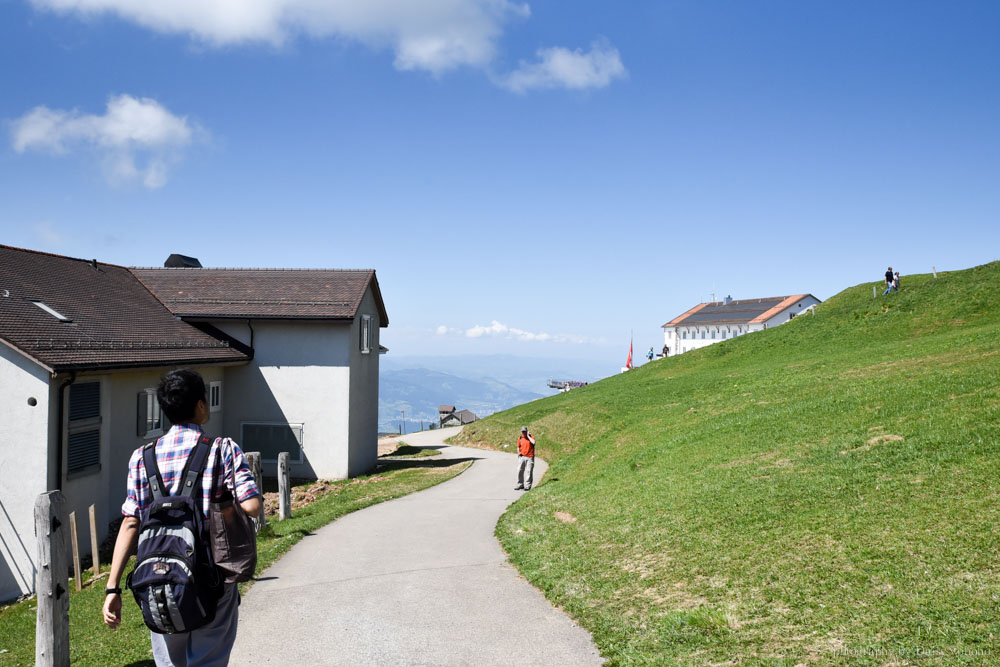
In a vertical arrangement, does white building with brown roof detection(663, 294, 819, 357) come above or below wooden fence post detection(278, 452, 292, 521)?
above

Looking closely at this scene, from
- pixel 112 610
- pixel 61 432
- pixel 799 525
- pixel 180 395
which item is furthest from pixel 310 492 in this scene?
pixel 180 395

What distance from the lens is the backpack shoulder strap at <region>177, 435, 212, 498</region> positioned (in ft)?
15.3

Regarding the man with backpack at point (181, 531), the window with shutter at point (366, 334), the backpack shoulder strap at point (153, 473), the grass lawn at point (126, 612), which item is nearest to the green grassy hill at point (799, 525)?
the man with backpack at point (181, 531)

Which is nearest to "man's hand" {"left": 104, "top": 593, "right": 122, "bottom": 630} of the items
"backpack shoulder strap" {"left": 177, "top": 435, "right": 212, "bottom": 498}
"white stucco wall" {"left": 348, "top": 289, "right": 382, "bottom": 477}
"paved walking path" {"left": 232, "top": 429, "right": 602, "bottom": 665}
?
"backpack shoulder strap" {"left": 177, "top": 435, "right": 212, "bottom": 498}

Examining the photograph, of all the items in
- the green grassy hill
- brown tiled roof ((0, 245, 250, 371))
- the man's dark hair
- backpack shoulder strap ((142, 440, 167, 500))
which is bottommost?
the green grassy hill

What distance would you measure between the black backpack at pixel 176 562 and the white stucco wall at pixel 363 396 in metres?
23.4

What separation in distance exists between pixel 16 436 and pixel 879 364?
79.7 ft

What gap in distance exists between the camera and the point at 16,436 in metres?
16.8

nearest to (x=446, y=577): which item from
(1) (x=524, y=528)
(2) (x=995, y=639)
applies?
(1) (x=524, y=528)

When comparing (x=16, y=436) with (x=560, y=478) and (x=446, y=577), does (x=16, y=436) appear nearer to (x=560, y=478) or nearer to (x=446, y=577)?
(x=446, y=577)

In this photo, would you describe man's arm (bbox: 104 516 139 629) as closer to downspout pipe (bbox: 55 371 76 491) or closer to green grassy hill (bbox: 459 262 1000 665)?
green grassy hill (bbox: 459 262 1000 665)

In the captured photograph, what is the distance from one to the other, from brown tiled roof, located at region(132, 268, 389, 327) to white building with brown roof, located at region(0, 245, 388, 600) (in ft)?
0.25

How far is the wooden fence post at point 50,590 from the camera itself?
7.54m

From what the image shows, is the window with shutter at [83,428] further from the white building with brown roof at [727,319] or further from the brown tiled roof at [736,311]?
the brown tiled roof at [736,311]
